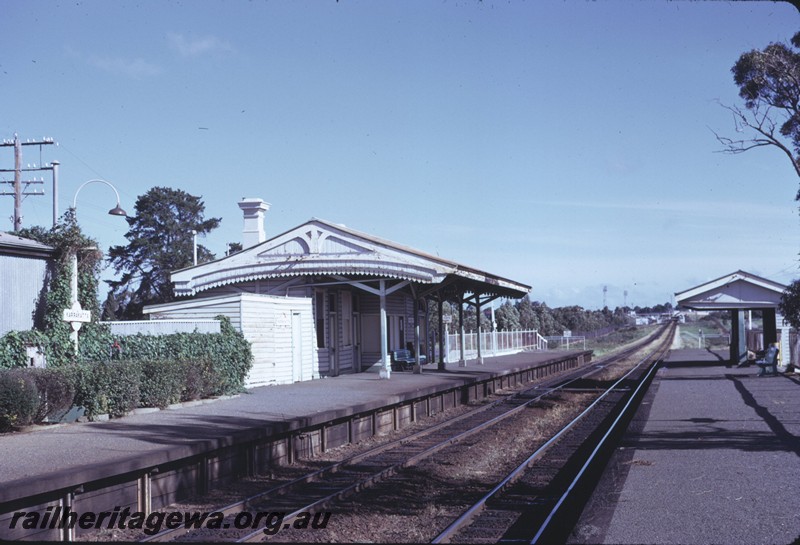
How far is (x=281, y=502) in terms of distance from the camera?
884cm

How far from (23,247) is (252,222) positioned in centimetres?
983

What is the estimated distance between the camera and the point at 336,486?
973 centimetres

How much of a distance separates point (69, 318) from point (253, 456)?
6034 mm

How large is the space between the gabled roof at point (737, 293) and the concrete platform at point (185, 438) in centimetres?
1547

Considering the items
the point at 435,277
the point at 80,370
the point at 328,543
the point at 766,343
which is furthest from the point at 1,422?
the point at 766,343

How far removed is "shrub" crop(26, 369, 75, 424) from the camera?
11.8 m

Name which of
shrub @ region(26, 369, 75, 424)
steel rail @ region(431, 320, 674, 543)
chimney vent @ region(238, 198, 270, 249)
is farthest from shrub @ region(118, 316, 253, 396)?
chimney vent @ region(238, 198, 270, 249)

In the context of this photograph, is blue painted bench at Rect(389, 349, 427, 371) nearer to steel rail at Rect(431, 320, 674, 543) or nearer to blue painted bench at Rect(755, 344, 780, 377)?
steel rail at Rect(431, 320, 674, 543)

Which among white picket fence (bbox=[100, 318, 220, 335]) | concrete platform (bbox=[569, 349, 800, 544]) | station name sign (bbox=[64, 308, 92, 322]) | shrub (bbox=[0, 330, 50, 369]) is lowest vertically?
concrete platform (bbox=[569, 349, 800, 544])

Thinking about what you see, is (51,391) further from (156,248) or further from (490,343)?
(156,248)

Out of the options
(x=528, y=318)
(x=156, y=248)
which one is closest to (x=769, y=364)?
(x=156, y=248)

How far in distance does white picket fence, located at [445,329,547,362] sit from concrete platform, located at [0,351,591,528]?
1687cm

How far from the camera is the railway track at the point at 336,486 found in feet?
24.6

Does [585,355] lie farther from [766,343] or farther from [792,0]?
[792,0]
